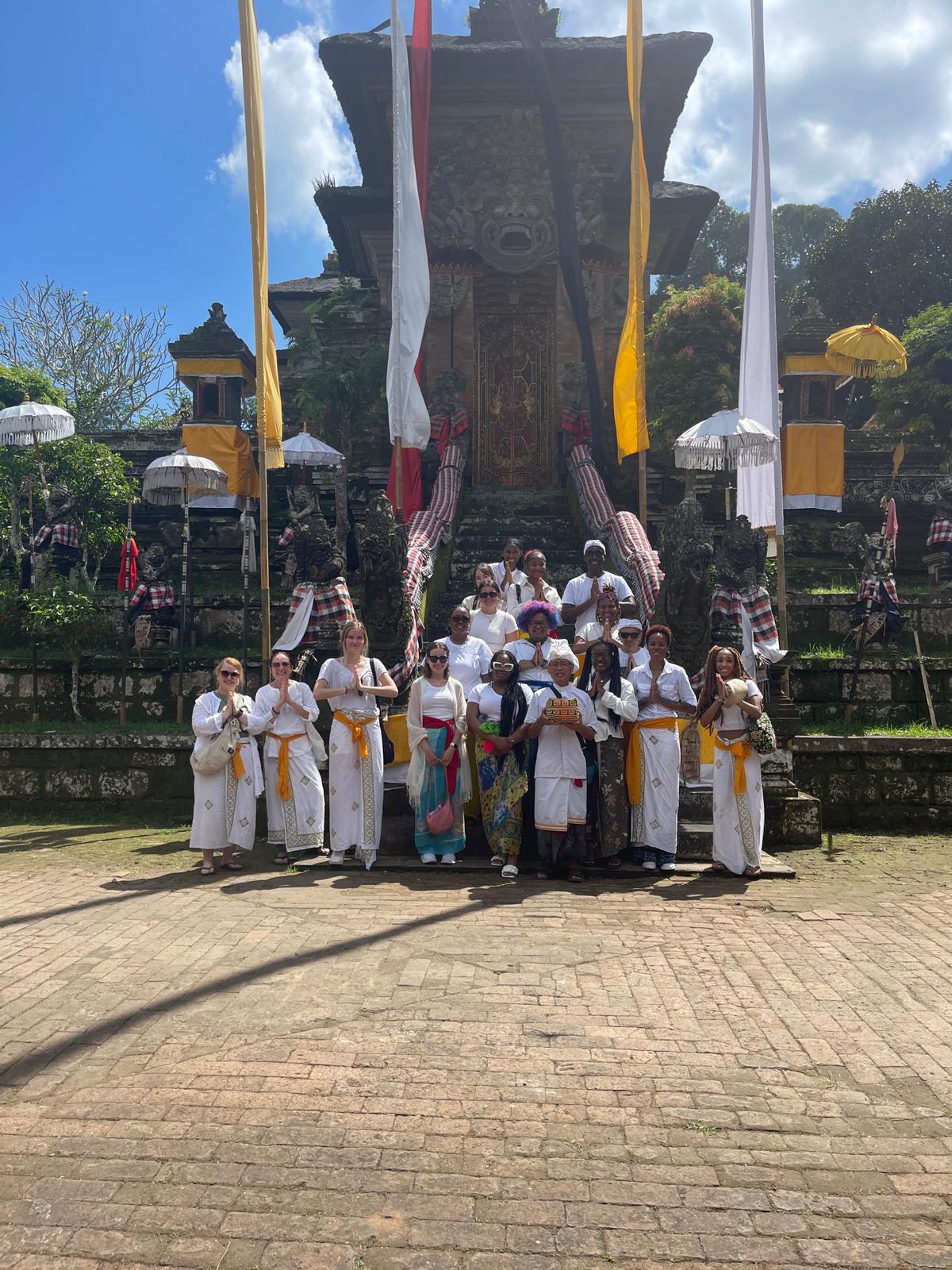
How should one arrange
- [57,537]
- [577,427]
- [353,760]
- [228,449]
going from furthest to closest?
[228,449]
[577,427]
[57,537]
[353,760]

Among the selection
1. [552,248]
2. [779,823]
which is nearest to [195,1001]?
[779,823]

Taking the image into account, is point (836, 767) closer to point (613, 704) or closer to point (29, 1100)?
point (613, 704)

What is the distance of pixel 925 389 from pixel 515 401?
10579mm

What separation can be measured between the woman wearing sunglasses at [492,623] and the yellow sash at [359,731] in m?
1.48

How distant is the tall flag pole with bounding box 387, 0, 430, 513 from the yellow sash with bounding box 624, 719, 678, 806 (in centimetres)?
470

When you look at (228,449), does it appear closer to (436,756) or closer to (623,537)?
(623,537)

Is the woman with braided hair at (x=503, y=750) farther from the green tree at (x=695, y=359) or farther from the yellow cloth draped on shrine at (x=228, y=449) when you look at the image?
the green tree at (x=695, y=359)

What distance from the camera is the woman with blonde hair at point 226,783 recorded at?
729cm

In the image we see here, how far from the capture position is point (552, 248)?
59.8ft

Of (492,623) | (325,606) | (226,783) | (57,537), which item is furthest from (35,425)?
(492,623)

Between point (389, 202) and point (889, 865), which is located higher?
point (389, 202)

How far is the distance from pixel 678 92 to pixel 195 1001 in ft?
64.0

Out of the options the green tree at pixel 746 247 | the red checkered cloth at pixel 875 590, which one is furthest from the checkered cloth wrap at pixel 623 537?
the green tree at pixel 746 247

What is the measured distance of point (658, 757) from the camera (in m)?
7.26
